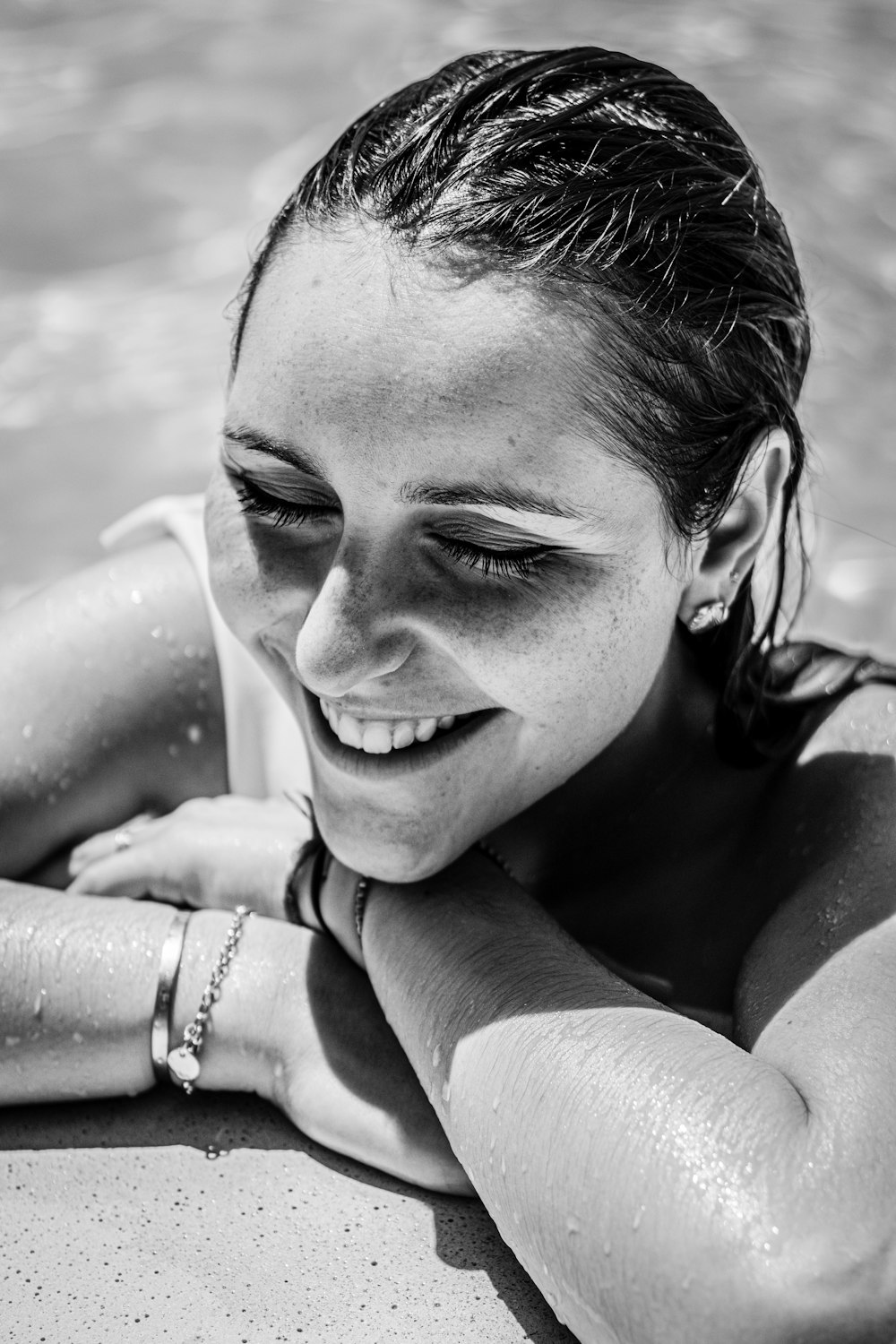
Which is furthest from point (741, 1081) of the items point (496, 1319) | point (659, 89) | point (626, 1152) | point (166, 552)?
point (166, 552)

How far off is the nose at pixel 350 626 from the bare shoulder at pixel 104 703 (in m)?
0.96

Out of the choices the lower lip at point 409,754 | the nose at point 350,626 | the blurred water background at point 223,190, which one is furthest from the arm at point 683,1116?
the blurred water background at point 223,190

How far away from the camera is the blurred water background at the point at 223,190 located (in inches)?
225

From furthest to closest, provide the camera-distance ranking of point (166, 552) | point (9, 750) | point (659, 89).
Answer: point (166, 552)
point (9, 750)
point (659, 89)

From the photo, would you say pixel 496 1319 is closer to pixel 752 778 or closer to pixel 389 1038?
pixel 389 1038

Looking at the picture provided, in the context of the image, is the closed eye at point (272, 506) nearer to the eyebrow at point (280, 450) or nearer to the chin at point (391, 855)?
the eyebrow at point (280, 450)

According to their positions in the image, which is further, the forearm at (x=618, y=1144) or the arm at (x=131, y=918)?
the arm at (x=131, y=918)

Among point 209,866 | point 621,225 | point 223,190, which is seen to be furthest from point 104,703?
point 223,190

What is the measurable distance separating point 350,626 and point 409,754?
31 cm

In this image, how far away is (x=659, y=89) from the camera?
2.30 meters

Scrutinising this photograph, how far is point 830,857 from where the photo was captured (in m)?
2.28

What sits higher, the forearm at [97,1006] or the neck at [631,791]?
the neck at [631,791]

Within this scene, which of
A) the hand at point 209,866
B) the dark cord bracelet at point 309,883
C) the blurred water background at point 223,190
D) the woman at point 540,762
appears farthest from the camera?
the blurred water background at point 223,190

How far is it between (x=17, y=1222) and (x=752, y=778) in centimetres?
144
